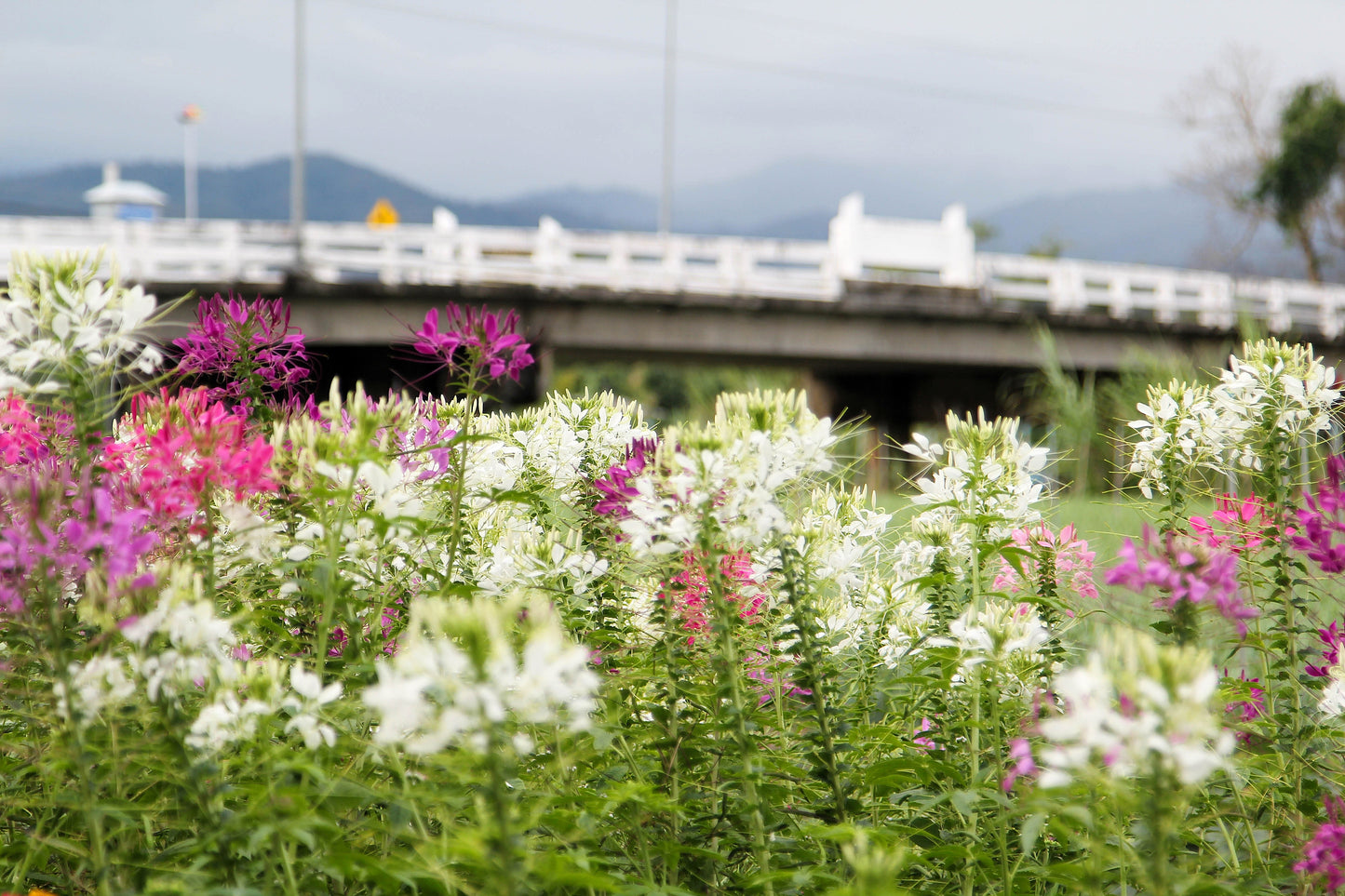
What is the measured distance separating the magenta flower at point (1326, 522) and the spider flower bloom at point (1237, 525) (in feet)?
0.70

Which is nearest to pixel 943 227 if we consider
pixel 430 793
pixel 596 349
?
pixel 596 349

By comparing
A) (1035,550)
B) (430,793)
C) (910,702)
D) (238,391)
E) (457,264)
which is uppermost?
(457,264)

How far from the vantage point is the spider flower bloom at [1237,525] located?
2.21 metres

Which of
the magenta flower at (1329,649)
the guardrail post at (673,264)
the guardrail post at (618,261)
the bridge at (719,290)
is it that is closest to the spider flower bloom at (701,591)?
the magenta flower at (1329,649)

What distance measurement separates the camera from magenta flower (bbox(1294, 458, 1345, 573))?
182 centimetres

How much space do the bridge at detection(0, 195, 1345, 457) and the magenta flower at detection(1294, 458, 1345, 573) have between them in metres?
14.7

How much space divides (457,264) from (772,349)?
19.9ft

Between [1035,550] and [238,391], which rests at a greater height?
[238,391]

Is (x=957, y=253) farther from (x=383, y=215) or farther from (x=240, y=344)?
(x=240, y=344)

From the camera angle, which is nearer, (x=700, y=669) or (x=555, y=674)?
(x=555, y=674)

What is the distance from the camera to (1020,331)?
69.2ft

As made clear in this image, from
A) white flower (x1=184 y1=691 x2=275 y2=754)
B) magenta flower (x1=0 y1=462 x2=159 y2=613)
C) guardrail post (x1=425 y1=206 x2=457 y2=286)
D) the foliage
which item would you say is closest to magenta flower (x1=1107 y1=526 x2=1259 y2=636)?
the foliage

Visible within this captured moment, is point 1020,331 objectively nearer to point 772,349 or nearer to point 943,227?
point 943,227

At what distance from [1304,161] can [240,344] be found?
45874mm
